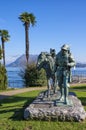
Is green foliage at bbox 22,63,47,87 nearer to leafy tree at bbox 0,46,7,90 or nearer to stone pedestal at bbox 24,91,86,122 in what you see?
leafy tree at bbox 0,46,7,90

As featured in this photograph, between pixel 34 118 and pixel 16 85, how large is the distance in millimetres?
27424

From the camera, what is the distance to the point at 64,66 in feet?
41.5

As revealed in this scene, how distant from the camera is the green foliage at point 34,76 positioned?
34781 millimetres

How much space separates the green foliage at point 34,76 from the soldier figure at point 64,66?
2177 centimetres

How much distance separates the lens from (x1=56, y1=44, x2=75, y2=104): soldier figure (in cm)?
1243

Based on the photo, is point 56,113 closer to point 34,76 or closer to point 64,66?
point 64,66

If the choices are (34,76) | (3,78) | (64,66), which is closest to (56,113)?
(64,66)

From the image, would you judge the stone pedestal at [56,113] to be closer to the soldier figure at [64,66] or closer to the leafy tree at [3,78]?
the soldier figure at [64,66]

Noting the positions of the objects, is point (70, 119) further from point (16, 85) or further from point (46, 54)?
point (16, 85)

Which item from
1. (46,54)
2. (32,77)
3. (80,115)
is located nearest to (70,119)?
(80,115)

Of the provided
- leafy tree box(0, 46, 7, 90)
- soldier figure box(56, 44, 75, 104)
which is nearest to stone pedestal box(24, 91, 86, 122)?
soldier figure box(56, 44, 75, 104)

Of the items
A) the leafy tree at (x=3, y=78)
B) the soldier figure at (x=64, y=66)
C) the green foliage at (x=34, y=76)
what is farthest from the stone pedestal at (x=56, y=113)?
the green foliage at (x=34, y=76)

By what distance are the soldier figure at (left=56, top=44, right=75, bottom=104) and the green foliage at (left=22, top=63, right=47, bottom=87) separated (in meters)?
21.8

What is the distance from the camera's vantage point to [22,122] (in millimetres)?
11820
